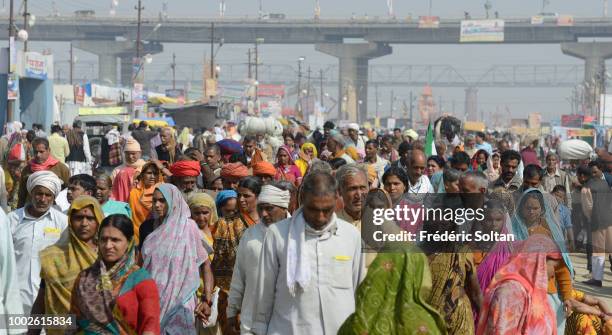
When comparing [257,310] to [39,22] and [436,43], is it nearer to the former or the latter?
[436,43]

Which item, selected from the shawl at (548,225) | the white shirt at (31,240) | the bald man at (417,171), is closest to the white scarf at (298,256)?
the shawl at (548,225)

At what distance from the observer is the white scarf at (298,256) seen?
5.46 metres

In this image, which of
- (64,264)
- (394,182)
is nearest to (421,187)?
(394,182)

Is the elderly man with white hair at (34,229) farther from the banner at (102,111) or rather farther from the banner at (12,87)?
the banner at (102,111)

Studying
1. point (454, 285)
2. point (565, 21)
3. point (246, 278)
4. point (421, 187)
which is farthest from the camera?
point (565, 21)

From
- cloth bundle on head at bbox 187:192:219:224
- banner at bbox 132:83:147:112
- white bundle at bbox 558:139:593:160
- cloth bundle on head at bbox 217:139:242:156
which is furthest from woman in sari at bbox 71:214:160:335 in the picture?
banner at bbox 132:83:147:112

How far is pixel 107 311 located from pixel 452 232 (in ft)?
6.50

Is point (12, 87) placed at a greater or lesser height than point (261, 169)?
greater

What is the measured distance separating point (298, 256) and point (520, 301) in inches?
38.0

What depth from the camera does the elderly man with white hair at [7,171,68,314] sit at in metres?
7.27

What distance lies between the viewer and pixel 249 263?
608cm

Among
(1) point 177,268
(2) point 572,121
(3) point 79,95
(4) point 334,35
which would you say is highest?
(4) point 334,35

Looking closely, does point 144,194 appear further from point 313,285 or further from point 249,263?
point 313,285

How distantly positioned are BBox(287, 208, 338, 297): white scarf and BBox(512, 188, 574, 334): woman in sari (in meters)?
1.49
